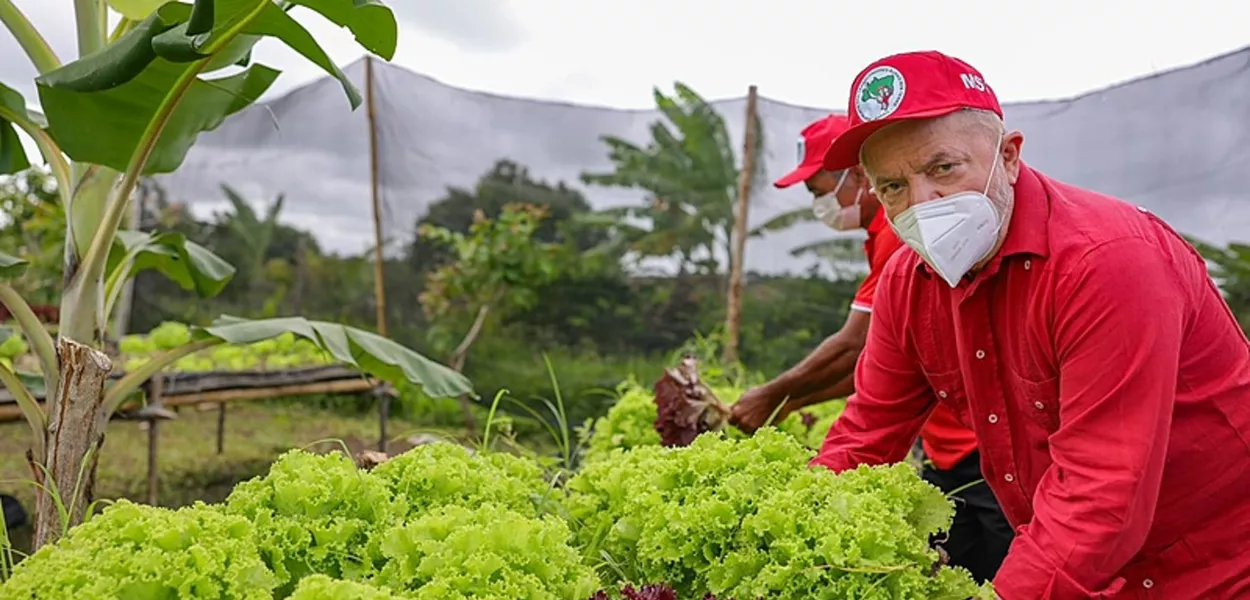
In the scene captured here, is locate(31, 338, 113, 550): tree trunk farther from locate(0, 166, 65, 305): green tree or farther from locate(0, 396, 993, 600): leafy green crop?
locate(0, 166, 65, 305): green tree

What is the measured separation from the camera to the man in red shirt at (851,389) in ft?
9.95

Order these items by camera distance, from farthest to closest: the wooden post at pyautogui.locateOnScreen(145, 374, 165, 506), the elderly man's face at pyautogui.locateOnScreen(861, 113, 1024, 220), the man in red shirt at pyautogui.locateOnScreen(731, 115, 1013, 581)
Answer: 1. the wooden post at pyautogui.locateOnScreen(145, 374, 165, 506)
2. the man in red shirt at pyautogui.locateOnScreen(731, 115, 1013, 581)
3. the elderly man's face at pyautogui.locateOnScreen(861, 113, 1024, 220)

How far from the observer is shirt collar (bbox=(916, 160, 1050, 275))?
179 centimetres

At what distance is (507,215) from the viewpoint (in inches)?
314

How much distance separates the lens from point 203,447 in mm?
8508

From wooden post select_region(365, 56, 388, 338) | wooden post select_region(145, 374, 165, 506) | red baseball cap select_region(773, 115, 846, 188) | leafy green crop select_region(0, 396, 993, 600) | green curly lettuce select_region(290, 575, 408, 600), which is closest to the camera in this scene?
green curly lettuce select_region(290, 575, 408, 600)

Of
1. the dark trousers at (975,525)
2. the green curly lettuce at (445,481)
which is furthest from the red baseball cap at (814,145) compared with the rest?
the green curly lettuce at (445,481)

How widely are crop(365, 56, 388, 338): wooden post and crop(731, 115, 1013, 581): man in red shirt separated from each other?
5214mm

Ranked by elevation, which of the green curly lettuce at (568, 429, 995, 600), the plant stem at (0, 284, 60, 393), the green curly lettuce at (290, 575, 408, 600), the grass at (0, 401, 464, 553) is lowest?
the grass at (0, 401, 464, 553)

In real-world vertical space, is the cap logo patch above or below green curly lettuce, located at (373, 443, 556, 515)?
above

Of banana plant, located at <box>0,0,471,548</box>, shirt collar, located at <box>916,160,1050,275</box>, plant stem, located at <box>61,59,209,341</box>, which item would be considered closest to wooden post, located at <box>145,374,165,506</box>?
banana plant, located at <box>0,0,471,548</box>

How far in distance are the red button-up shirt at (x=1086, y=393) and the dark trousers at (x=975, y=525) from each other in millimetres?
993

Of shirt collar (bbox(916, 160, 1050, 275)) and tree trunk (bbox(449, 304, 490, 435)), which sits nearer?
shirt collar (bbox(916, 160, 1050, 275))

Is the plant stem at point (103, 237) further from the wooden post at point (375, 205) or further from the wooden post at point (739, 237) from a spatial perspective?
the wooden post at point (375, 205)
